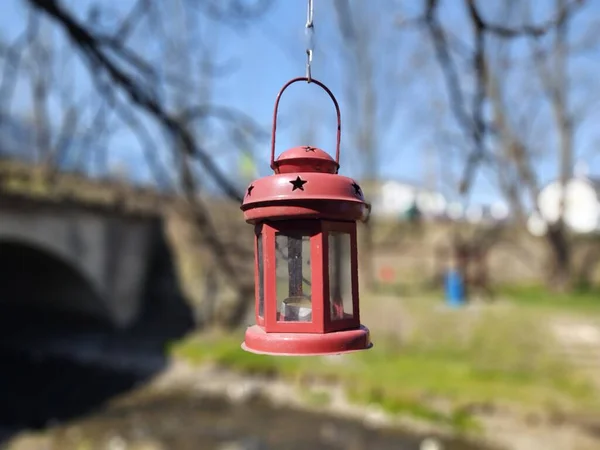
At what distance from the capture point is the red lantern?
1.86m

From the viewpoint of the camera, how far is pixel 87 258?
12906 millimetres

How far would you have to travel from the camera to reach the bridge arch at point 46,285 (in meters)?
13.2

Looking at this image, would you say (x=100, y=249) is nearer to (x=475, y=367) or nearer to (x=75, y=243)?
(x=75, y=243)

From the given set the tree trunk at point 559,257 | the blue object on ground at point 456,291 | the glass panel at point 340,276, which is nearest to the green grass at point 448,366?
the blue object on ground at point 456,291

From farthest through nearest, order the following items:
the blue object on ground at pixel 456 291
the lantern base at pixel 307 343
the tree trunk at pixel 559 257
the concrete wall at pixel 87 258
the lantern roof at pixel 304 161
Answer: the tree trunk at pixel 559 257 < the concrete wall at pixel 87 258 < the blue object on ground at pixel 456 291 < the lantern roof at pixel 304 161 < the lantern base at pixel 307 343

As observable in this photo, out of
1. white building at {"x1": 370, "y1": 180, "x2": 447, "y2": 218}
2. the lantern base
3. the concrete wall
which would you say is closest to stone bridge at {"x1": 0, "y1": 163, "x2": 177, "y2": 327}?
the concrete wall

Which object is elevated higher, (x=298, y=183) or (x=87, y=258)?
(x=87, y=258)

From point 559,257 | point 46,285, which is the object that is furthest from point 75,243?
point 559,257

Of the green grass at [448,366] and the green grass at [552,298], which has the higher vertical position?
the green grass at [552,298]

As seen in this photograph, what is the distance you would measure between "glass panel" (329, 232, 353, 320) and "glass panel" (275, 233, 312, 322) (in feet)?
0.32

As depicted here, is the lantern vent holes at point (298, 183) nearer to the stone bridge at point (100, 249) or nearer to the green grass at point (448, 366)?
the green grass at point (448, 366)

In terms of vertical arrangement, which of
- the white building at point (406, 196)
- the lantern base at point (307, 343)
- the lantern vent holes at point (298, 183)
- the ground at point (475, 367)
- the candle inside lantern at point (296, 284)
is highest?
the white building at point (406, 196)

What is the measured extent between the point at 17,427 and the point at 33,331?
244 inches

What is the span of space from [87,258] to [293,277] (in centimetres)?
1186
